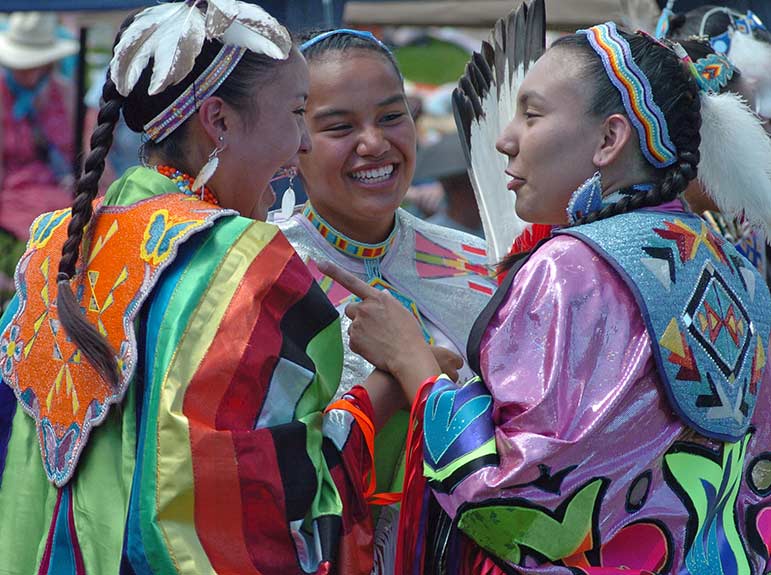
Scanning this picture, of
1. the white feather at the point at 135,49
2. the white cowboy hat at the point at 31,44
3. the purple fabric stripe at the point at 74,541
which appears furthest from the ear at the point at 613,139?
the white cowboy hat at the point at 31,44

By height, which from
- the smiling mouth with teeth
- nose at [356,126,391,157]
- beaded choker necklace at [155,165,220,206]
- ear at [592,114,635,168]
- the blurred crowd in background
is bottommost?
the blurred crowd in background

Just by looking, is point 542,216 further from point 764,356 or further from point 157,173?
point 157,173

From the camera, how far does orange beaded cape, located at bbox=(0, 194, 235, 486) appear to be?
7.40 ft

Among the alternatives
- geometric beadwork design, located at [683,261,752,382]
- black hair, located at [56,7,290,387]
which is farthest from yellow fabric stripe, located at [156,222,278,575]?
geometric beadwork design, located at [683,261,752,382]

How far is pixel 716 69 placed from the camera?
9.02 ft

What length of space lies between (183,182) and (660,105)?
917 millimetres

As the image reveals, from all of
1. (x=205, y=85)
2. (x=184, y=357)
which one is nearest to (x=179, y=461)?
(x=184, y=357)

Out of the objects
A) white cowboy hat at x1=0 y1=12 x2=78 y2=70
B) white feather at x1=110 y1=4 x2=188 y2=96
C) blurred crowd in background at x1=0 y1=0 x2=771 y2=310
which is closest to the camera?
white feather at x1=110 y1=4 x2=188 y2=96

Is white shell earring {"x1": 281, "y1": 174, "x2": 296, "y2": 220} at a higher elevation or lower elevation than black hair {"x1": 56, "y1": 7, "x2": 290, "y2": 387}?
lower

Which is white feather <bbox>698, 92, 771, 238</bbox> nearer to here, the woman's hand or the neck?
the woman's hand

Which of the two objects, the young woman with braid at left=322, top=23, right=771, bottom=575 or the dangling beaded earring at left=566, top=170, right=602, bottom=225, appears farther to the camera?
the dangling beaded earring at left=566, top=170, right=602, bottom=225

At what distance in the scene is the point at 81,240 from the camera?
2369 millimetres

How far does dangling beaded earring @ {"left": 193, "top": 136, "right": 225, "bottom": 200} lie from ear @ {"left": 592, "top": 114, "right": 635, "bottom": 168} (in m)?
0.72

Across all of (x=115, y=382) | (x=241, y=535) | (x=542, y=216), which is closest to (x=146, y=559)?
(x=241, y=535)
